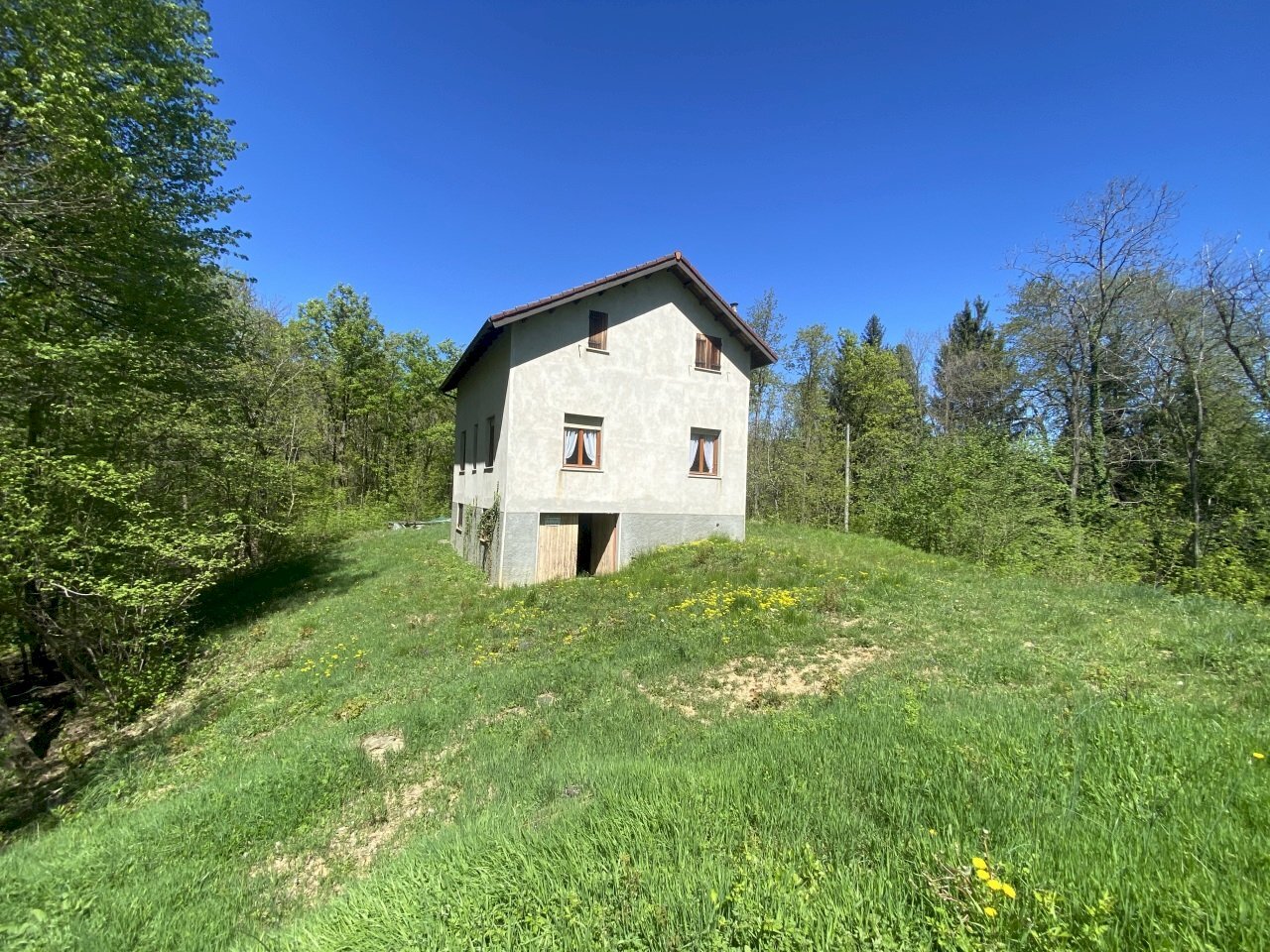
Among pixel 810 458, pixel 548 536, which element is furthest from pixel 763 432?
pixel 548 536

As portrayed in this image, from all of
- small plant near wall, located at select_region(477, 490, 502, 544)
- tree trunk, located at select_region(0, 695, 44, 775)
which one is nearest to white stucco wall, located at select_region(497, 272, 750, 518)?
small plant near wall, located at select_region(477, 490, 502, 544)

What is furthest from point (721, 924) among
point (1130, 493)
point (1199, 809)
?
point (1130, 493)

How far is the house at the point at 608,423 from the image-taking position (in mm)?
13883

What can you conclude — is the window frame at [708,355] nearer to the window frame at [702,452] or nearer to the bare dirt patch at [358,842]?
the window frame at [702,452]

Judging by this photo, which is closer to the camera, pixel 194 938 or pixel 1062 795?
pixel 1062 795

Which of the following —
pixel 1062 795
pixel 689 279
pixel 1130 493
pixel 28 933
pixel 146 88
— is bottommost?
pixel 28 933

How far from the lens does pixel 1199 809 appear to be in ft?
9.47

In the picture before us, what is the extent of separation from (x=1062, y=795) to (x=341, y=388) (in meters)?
36.9

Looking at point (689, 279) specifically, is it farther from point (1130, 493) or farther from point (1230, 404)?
point (1130, 493)

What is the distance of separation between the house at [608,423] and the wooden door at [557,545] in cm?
3

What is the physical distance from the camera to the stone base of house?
1369 cm

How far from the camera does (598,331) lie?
14844mm

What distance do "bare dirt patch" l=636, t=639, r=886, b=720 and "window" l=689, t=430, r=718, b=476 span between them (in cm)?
882

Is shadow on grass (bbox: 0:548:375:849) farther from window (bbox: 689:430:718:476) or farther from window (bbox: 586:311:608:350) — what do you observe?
window (bbox: 689:430:718:476)
